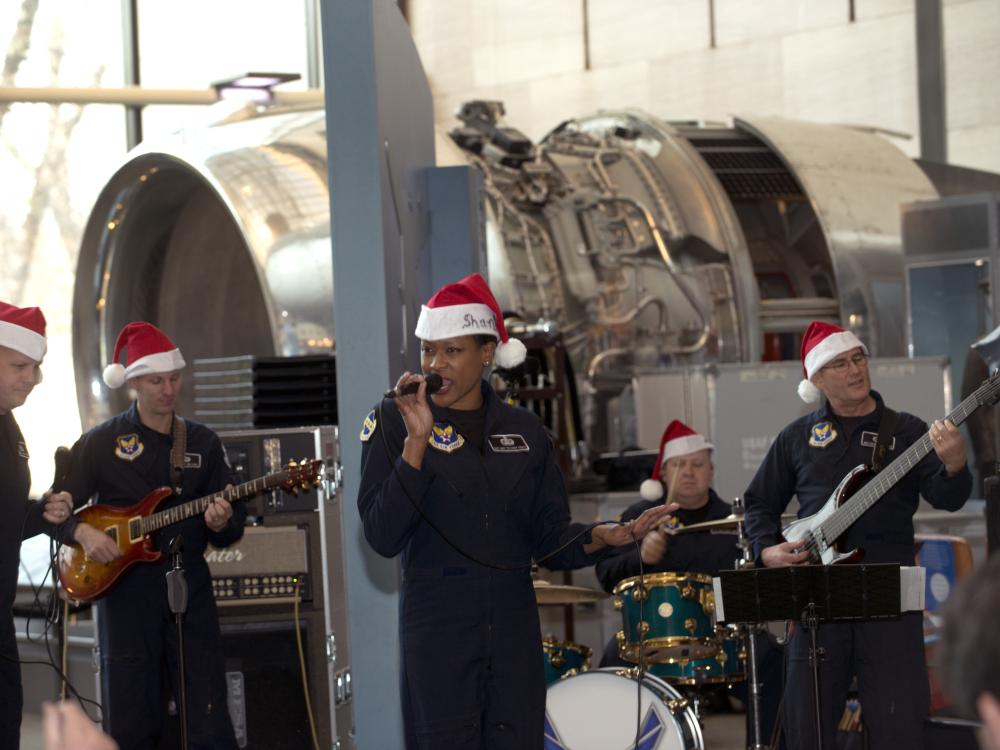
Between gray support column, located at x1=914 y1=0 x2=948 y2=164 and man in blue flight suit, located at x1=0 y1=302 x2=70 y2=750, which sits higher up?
gray support column, located at x1=914 y1=0 x2=948 y2=164

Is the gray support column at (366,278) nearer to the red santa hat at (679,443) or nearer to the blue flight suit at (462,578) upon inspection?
the blue flight suit at (462,578)

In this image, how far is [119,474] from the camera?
5.63 m

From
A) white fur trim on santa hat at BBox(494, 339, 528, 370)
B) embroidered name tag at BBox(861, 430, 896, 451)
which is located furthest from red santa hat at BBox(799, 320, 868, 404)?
white fur trim on santa hat at BBox(494, 339, 528, 370)

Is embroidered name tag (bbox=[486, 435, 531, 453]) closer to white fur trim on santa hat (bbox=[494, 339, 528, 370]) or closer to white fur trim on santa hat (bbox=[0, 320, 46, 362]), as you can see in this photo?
white fur trim on santa hat (bbox=[494, 339, 528, 370])

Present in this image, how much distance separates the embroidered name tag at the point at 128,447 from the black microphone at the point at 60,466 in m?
0.24

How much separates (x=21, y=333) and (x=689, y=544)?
302 centimetres

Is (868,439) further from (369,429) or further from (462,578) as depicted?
(369,429)

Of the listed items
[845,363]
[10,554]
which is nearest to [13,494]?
[10,554]

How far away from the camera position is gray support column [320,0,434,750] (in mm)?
4867

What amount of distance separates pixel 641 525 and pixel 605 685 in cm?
171

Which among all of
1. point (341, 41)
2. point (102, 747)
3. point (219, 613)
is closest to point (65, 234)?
point (219, 613)

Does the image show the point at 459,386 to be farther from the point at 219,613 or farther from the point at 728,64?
the point at 728,64

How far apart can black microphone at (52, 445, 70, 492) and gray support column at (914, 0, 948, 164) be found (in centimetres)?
973

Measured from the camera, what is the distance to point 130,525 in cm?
553
